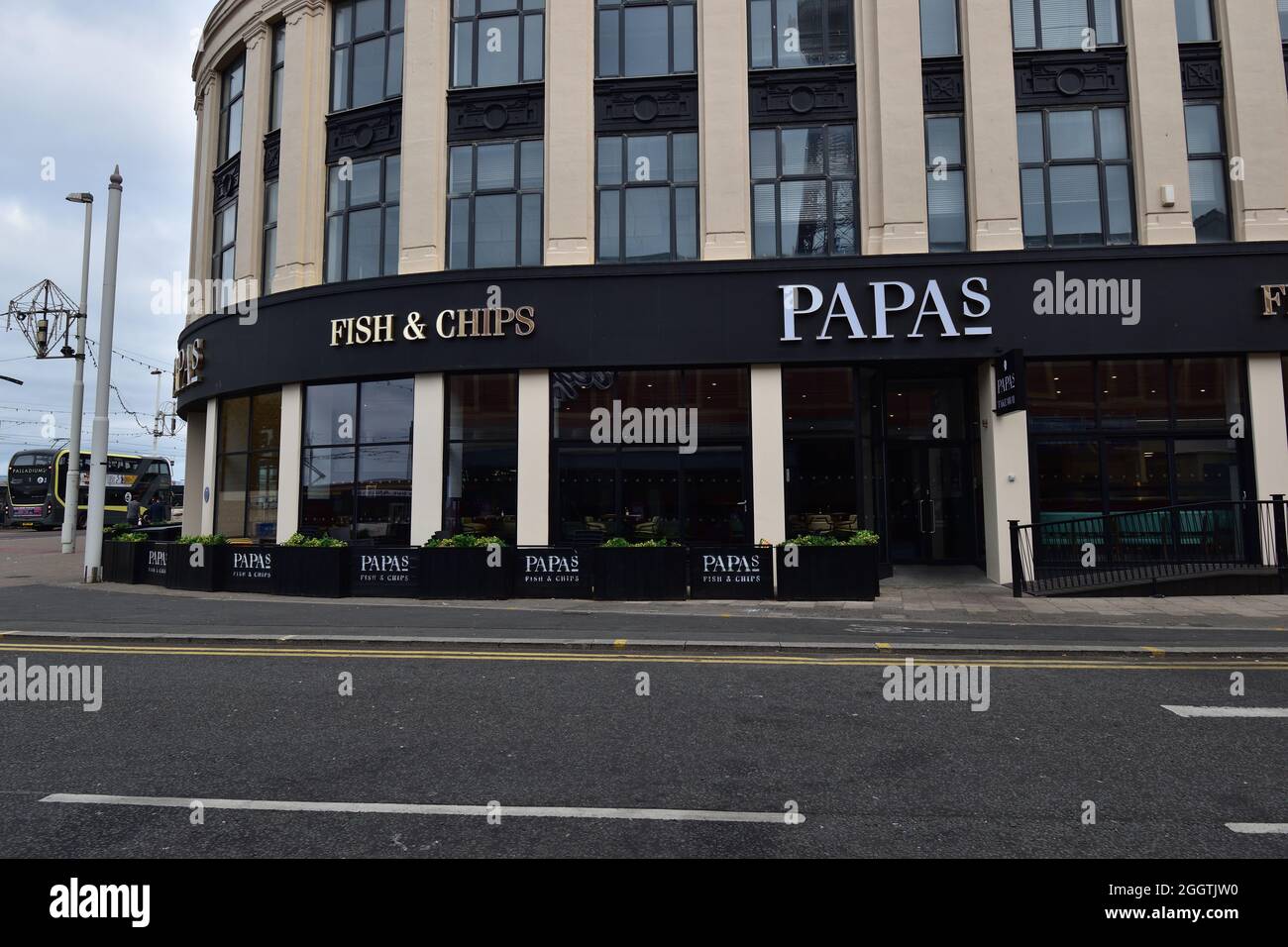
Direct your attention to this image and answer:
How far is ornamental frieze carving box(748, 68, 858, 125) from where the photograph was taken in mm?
15766

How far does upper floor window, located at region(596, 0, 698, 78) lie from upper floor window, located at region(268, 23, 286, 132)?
8.85 metres

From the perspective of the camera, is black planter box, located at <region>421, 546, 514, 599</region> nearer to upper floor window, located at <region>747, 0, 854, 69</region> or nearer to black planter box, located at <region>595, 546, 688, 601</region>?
black planter box, located at <region>595, 546, 688, 601</region>

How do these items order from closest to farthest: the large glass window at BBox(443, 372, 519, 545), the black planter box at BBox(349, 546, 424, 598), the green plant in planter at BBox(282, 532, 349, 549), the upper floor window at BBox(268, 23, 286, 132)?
the black planter box at BBox(349, 546, 424, 598)
the green plant in planter at BBox(282, 532, 349, 549)
the large glass window at BBox(443, 372, 519, 545)
the upper floor window at BBox(268, 23, 286, 132)

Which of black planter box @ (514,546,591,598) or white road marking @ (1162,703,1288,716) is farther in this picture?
black planter box @ (514,546,591,598)

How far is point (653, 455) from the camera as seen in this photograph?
15508 millimetres

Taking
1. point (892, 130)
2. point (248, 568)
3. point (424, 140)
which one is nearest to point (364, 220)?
point (424, 140)

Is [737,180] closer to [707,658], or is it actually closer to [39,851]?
[707,658]

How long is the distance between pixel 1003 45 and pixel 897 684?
14464mm

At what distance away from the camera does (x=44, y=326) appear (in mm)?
29078

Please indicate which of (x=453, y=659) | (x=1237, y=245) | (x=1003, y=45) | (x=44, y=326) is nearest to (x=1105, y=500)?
(x=1237, y=245)

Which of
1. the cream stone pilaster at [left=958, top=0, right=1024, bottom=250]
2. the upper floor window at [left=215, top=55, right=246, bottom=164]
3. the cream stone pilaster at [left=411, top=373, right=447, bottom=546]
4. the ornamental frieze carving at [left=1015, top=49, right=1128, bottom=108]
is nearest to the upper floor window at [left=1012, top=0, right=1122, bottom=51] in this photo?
the ornamental frieze carving at [left=1015, top=49, right=1128, bottom=108]

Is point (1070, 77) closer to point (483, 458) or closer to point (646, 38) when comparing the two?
point (646, 38)

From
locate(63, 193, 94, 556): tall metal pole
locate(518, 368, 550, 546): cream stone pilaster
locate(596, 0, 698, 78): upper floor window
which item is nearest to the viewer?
locate(518, 368, 550, 546): cream stone pilaster
